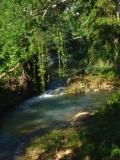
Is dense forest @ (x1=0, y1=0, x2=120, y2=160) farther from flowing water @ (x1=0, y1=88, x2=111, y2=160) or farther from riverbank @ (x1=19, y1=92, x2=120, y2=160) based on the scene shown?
flowing water @ (x1=0, y1=88, x2=111, y2=160)

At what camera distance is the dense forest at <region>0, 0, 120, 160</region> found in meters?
12.1

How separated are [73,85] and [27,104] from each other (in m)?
5.42

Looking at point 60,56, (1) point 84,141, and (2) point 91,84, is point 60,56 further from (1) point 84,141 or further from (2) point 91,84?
(2) point 91,84

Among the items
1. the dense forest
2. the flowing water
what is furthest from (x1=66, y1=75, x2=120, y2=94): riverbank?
the flowing water

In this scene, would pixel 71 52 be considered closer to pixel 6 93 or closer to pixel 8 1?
pixel 6 93

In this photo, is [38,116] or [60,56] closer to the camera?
[60,56]

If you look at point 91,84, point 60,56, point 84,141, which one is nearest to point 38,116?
point 84,141

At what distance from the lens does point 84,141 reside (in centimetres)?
1759

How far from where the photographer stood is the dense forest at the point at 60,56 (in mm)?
12062

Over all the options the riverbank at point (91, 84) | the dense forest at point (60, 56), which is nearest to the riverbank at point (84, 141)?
the dense forest at point (60, 56)

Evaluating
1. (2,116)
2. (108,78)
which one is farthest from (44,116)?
Result: (108,78)

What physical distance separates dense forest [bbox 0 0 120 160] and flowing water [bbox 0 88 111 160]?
0.85 meters

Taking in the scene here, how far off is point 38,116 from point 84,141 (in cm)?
741

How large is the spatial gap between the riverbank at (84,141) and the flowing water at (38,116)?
1.00m
